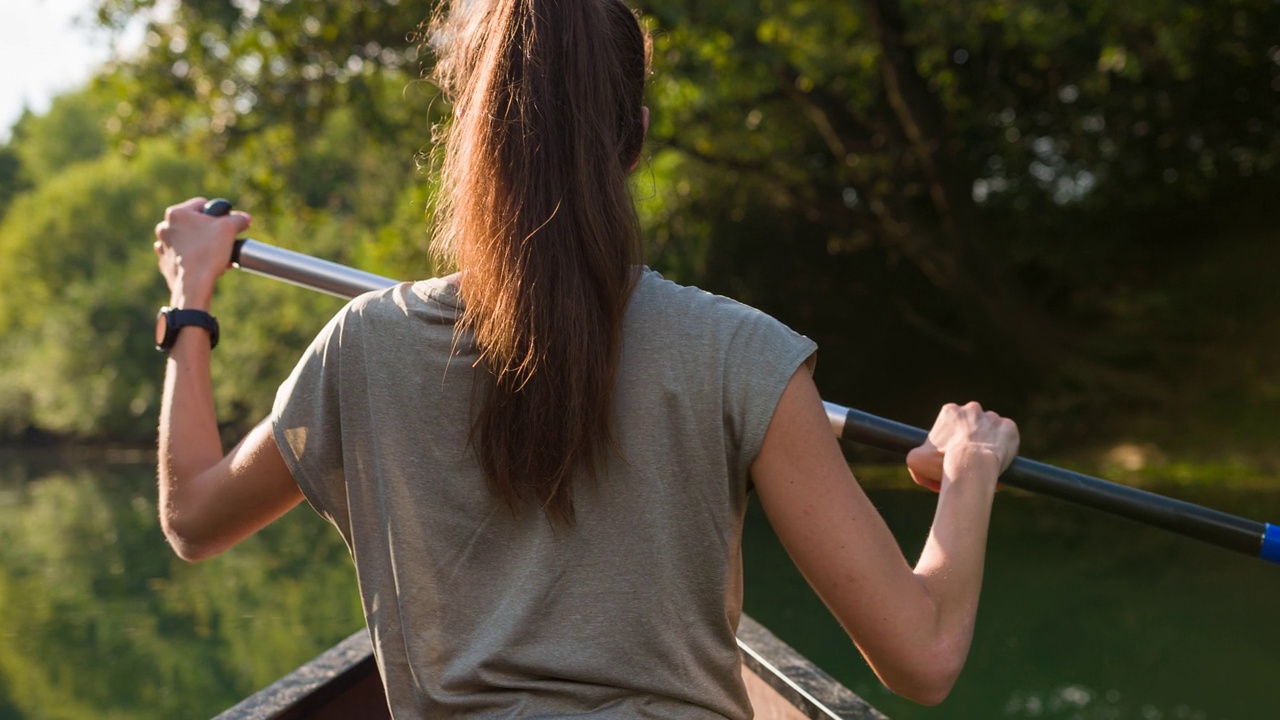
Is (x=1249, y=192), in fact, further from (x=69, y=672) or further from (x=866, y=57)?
(x=69, y=672)

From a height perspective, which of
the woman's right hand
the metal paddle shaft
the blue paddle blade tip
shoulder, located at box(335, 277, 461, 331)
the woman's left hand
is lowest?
the blue paddle blade tip

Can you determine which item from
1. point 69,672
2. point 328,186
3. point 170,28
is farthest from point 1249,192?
point 328,186

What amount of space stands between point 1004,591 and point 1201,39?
497cm

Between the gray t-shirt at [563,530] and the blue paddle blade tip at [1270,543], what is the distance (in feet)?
2.57

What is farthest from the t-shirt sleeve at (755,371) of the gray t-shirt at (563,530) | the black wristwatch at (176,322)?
the black wristwatch at (176,322)

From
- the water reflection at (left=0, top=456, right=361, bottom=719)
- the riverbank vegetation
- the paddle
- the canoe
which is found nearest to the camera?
the paddle

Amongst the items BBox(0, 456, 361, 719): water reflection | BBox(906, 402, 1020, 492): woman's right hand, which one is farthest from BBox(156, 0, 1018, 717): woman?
BBox(0, 456, 361, 719): water reflection

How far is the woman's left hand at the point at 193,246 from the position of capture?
110cm

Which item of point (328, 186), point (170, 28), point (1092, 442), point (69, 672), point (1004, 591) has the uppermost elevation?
point (170, 28)

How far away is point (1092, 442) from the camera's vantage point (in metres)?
8.88

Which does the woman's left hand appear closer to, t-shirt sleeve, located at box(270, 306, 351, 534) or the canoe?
t-shirt sleeve, located at box(270, 306, 351, 534)

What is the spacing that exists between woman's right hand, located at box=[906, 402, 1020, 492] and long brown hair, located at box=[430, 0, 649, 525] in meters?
0.35

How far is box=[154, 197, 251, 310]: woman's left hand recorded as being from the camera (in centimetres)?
110

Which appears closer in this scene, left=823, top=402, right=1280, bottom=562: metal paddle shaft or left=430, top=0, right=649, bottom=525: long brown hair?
left=430, top=0, right=649, bottom=525: long brown hair
